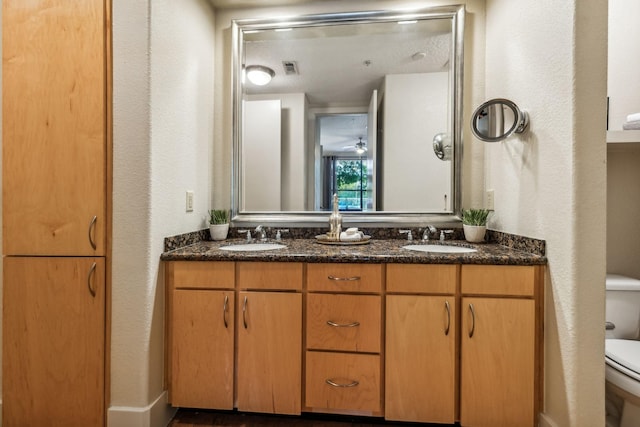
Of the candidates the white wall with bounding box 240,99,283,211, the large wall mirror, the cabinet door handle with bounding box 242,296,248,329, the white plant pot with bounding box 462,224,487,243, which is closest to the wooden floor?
the cabinet door handle with bounding box 242,296,248,329

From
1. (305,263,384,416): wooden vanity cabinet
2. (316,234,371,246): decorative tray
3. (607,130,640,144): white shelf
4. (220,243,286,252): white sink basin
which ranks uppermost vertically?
(607,130,640,144): white shelf

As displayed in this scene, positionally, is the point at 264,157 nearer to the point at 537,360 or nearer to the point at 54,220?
the point at 54,220

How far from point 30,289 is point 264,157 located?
53.7 inches

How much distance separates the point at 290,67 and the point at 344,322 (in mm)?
1637

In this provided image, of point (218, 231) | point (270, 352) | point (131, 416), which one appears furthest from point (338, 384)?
point (218, 231)

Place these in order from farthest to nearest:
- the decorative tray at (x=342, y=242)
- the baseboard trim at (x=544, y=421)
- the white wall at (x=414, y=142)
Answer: the white wall at (x=414, y=142) < the decorative tray at (x=342, y=242) < the baseboard trim at (x=544, y=421)

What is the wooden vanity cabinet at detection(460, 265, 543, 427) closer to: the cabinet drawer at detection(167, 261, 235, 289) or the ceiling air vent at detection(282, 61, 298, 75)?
the cabinet drawer at detection(167, 261, 235, 289)

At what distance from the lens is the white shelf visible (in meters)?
1.32

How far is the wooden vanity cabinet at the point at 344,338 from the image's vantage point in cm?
136

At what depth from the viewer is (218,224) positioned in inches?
74.4

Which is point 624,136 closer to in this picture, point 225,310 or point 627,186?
point 627,186

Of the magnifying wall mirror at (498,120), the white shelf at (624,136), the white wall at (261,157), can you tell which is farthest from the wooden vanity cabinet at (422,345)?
the white wall at (261,157)

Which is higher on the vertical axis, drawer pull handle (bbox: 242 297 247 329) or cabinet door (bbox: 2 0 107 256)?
cabinet door (bbox: 2 0 107 256)

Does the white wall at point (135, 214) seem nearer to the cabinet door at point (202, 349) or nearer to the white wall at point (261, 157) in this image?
the cabinet door at point (202, 349)
